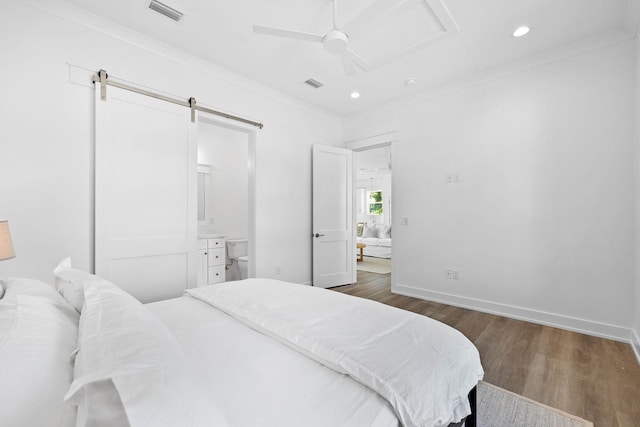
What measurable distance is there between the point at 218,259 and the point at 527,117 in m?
4.44

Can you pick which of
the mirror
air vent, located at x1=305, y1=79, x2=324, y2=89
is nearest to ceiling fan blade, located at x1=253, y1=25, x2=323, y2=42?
air vent, located at x1=305, y1=79, x2=324, y2=89

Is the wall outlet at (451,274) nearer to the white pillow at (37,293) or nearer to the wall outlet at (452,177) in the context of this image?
the wall outlet at (452,177)

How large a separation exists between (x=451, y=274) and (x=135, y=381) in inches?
144

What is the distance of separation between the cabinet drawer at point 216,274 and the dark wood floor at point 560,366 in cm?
313

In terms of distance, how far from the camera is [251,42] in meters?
2.75

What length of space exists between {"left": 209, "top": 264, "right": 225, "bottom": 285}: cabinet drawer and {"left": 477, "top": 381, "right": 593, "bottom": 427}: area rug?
370 centimetres

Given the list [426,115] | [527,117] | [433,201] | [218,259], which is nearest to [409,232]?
[433,201]

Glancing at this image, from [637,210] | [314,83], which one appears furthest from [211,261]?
[637,210]

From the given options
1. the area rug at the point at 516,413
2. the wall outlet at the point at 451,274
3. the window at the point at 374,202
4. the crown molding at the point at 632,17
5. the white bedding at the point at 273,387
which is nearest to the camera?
the white bedding at the point at 273,387

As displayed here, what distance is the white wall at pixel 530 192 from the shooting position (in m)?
2.61

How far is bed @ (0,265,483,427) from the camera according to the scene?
564 mm

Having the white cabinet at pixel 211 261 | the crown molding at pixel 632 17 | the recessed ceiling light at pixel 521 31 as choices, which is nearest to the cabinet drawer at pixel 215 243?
the white cabinet at pixel 211 261

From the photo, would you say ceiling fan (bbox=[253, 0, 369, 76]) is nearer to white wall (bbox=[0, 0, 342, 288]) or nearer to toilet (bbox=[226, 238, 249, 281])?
white wall (bbox=[0, 0, 342, 288])

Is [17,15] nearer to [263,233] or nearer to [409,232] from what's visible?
[263,233]
